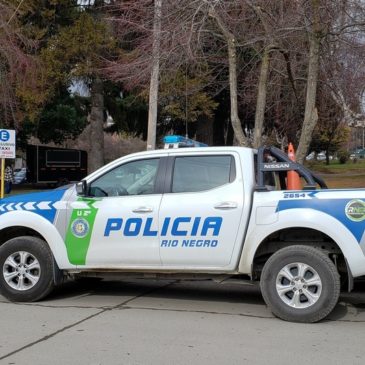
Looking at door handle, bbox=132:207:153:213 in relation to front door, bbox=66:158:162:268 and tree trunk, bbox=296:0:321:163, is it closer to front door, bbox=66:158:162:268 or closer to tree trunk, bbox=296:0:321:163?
front door, bbox=66:158:162:268

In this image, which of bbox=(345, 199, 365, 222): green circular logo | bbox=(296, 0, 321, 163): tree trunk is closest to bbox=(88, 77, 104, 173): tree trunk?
bbox=(296, 0, 321, 163): tree trunk

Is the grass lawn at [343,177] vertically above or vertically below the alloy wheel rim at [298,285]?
above

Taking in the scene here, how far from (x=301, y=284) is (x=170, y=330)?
1.50 meters

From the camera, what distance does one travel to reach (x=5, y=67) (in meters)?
16.2

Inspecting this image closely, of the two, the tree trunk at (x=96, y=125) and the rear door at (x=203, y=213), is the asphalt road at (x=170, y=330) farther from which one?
the tree trunk at (x=96, y=125)

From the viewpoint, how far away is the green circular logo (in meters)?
6.10

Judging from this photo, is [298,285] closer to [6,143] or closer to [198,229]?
[198,229]

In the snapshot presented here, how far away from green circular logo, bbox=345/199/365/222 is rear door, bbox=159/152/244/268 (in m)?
1.16

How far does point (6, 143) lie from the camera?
48.0 ft

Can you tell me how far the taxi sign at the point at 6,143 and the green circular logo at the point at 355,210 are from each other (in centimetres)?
1038

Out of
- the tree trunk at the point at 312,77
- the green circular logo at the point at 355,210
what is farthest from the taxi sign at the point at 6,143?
the green circular logo at the point at 355,210

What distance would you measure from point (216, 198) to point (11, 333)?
2632 mm

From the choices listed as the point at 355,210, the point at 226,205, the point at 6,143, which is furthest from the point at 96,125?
the point at 355,210

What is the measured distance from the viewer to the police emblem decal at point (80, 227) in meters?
6.99
